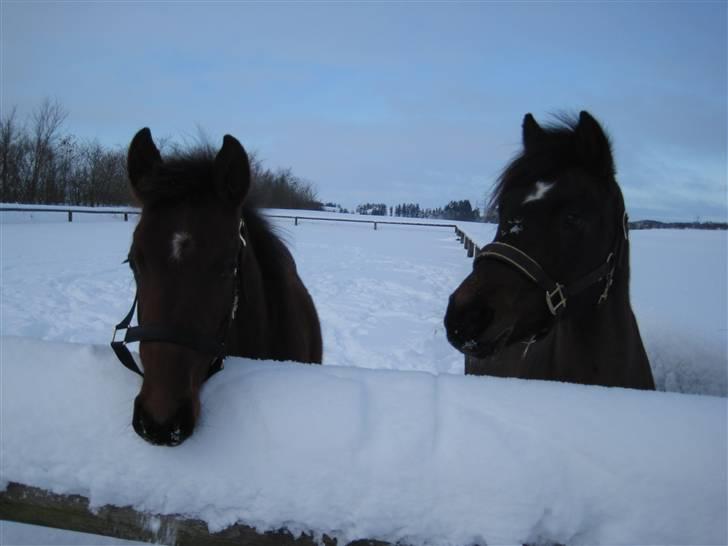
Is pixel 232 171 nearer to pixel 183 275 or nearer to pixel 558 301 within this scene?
pixel 183 275

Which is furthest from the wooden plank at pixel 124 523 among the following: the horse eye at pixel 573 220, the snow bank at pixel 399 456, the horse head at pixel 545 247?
the horse eye at pixel 573 220

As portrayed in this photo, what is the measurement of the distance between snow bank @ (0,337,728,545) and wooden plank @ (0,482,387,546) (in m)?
0.03

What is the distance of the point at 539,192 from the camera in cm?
208

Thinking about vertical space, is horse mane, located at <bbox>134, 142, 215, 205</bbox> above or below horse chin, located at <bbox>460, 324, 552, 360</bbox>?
above

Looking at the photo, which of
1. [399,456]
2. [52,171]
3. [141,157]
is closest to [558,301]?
[399,456]

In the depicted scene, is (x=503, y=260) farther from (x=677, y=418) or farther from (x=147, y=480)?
(x=147, y=480)

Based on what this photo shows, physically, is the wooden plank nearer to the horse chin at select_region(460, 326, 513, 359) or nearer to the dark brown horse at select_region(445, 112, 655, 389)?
the horse chin at select_region(460, 326, 513, 359)

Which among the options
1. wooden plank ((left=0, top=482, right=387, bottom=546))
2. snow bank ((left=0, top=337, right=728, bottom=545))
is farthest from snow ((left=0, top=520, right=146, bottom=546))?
snow bank ((left=0, top=337, right=728, bottom=545))

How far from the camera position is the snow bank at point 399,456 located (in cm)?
99

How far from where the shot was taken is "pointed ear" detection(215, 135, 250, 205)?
1758 mm

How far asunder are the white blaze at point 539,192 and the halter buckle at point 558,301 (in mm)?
420

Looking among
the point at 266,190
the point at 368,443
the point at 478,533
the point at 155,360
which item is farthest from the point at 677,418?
the point at 266,190

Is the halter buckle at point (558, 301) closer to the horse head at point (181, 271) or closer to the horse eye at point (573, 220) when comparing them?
the horse eye at point (573, 220)

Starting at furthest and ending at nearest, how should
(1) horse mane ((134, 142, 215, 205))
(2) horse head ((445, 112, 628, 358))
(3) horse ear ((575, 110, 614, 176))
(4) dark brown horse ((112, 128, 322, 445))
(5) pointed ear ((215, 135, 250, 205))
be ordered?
(3) horse ear ((575, 110, 614, 176)) < (2) horse head ((445, 112, 628, 358)) < (5) pointed ear ((215, 135, 250, 205)) < (1) horse mane ((134, 142, 215, 205)) < (4) dark brown horse ((112, 128, 322, 445))
